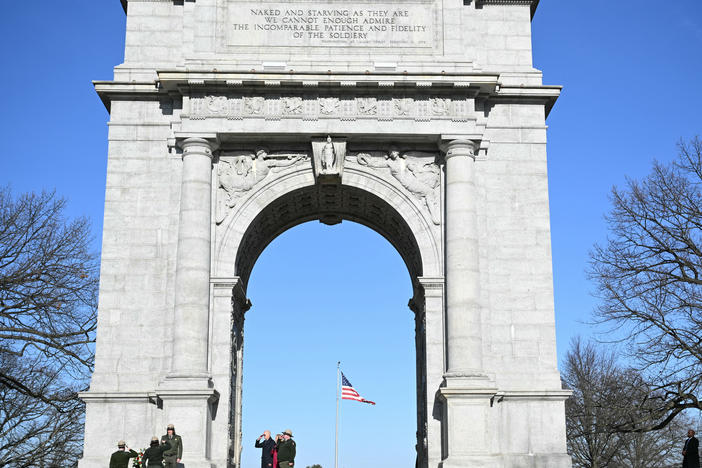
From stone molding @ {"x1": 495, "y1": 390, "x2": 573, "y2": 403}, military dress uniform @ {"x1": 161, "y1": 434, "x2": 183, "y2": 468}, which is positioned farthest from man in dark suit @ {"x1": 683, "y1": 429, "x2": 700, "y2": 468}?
military dress uniform @ {"x1": 161, "y1": 434, "x2": 183, "y2": 468}

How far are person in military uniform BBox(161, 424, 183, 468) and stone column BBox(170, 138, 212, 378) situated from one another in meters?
3.15

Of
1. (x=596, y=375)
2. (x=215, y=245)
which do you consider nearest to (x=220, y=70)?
(x=215, y=245)

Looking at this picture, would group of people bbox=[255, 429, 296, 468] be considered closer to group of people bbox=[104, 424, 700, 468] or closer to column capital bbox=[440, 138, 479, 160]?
group of people bbox=[104, 424, 700, 468]

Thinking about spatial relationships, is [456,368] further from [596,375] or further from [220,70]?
[596,375]

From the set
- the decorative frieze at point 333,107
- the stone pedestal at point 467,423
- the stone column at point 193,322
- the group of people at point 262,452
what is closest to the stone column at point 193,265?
→ the stone column at point 193,322

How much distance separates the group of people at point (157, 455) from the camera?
83.1 ft

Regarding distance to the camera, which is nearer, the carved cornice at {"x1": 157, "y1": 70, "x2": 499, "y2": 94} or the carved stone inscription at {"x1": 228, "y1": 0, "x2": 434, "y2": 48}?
the carved cornice at {"x1": 157, "y1": 70, "x2": 499, "y2": 94}

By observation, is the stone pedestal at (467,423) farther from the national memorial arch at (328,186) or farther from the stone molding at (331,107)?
the stone molding at (331,107)

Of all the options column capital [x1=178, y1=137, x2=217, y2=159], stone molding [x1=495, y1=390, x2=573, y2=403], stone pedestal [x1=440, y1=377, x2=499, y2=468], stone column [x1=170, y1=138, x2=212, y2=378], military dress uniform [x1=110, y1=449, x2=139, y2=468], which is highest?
column capital [x1=178, y1=137, x2=217, y2=159]

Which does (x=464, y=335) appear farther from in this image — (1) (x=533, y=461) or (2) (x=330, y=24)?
(2) (x=330, y=24)

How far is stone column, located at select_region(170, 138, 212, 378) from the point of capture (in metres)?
29.9

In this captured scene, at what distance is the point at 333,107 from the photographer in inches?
1256

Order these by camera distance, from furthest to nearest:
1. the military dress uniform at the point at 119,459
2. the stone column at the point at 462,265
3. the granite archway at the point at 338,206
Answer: the granite archway at the point at 338,206, the stone column at the point at 462,265, the military dress uniform at the point at 119,459

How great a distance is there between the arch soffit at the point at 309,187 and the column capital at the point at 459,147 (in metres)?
1.92
